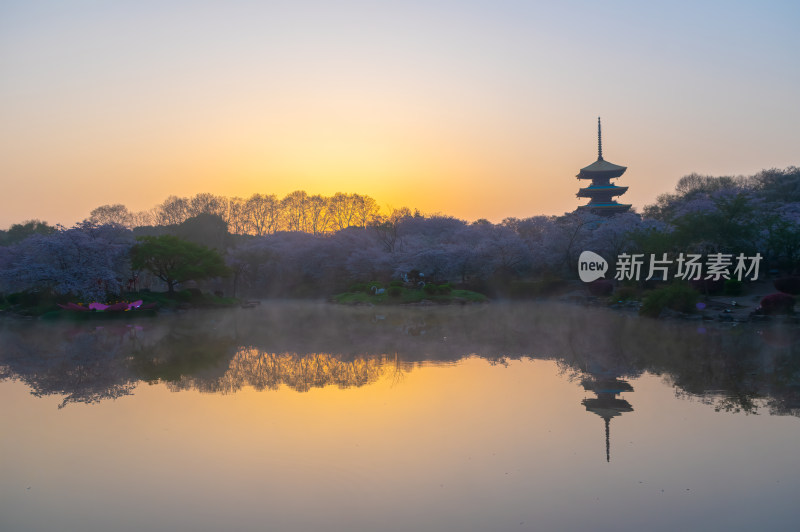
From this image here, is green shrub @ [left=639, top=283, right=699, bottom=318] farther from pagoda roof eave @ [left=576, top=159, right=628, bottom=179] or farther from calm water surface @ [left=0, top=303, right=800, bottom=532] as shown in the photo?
pagoda roof eave @ [left=576, top=159, right=628, bottom=179]

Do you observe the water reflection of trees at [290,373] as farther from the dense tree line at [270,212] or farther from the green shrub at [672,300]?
the dense tree line at [270,212]

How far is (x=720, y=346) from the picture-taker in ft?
53.9

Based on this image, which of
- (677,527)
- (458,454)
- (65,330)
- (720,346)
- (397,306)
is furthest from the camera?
(397,306)

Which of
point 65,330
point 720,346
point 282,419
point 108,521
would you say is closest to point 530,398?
point 282,419

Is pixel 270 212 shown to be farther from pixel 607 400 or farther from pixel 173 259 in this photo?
pixel 607 400

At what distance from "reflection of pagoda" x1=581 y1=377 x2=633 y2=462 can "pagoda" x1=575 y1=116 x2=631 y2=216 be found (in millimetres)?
44190

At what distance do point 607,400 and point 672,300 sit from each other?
17.2 metres

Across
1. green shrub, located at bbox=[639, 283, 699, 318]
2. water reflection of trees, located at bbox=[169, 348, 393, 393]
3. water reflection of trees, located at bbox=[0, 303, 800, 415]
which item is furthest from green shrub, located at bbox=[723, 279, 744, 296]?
water reflection of trees, located at bbox=[169, 348, 393, 393]

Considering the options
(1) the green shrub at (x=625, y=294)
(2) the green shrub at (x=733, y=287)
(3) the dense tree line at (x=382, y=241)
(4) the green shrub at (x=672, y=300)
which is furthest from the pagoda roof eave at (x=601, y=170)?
(4) the green shrub at (x=672, y=300)

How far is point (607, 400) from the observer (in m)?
10.2

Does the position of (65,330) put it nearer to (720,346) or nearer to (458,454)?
(458,454)

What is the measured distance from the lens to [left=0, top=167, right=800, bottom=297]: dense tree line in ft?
97.8

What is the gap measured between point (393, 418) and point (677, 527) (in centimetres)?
476

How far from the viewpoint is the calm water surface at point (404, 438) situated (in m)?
5.75
